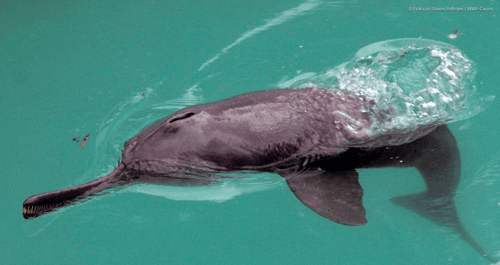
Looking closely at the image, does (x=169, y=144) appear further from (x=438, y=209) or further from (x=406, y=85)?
(x=438, y=209)

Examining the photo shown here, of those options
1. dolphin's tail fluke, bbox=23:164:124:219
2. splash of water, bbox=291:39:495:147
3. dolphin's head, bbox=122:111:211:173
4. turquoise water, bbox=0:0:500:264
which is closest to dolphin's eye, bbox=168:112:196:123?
dolphin's head, bbox=122:111:211:173

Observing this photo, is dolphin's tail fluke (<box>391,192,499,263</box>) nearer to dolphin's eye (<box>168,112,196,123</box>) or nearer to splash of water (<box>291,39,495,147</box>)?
splash of water (<box>291,39,495,147</box>)

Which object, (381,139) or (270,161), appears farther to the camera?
(381,139)

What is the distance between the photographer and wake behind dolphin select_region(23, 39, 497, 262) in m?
3.12

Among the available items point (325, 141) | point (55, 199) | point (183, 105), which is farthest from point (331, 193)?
point (55, 199)

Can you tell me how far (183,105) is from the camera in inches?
182

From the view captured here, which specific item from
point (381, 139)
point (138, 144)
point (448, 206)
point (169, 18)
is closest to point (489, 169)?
point (448, 206)

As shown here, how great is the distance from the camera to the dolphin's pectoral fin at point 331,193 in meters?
3.40

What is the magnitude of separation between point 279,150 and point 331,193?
25.9 inches

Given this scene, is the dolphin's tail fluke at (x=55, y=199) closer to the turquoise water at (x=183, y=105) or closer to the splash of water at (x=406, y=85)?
the turquoise water at (x=183, y=105)

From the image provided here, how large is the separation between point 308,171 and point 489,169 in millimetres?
2247

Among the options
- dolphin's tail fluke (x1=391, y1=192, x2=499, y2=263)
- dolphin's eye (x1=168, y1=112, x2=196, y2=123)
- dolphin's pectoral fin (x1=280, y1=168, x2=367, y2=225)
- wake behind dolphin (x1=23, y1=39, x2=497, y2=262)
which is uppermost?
dolphin's eye (x1=168, y1=112, x2=196, y2=123)

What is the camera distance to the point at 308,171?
3.52 m

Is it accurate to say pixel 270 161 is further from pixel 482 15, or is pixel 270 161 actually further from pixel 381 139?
pixel 482 15
